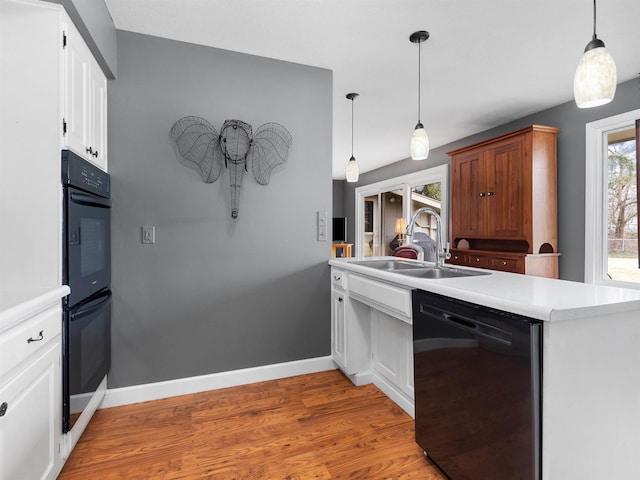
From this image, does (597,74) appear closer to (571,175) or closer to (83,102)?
(83,102)

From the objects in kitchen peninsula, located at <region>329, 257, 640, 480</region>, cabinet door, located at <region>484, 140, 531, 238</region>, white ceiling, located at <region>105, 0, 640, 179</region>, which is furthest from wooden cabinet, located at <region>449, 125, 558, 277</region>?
kitchen peninsula, located at <region>329, 257, 640, 480</region>

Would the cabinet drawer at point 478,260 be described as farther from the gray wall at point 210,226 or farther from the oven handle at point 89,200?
the oven handle at point 89,200

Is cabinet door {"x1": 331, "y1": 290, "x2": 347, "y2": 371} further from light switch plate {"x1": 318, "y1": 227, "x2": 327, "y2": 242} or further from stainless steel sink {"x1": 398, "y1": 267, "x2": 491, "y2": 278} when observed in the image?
stainless steel sink {"x1": 398, "y1": 267, "x2": 491, "y2": 278}

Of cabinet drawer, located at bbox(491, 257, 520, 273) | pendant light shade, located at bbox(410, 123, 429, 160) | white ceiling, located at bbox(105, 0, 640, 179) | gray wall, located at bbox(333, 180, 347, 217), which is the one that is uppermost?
white ceiling, located at bbox(105, 0, 640, 179)

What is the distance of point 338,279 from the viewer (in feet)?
8.58

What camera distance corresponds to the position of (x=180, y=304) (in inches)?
93.7

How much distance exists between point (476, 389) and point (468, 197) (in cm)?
338

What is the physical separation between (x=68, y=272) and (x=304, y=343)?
1.66m

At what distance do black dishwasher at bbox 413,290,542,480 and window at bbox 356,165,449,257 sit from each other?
12.5 feet

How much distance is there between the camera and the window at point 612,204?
3125 millimetres

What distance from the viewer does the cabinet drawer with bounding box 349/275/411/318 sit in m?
1.78

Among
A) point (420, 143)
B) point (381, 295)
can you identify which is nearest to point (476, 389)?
point (381, 295)

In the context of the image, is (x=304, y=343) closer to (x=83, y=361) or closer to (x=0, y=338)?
(x=83, y=361)

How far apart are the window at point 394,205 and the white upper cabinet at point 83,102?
4.30 m
